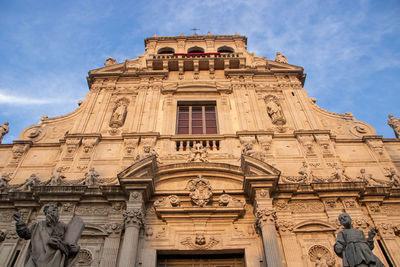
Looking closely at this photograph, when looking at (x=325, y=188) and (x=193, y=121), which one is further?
(x=193, y=121)

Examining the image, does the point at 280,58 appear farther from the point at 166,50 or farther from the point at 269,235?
the point at 269,235

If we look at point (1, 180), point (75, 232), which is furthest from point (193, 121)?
point (75, 232)

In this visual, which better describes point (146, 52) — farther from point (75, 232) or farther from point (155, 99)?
point (75, 232)

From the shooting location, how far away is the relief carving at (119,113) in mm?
12523

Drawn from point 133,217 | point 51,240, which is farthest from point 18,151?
point 51,240

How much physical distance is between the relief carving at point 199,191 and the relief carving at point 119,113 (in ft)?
13.3

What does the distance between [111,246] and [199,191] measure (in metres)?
2.87

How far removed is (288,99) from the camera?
13.6m

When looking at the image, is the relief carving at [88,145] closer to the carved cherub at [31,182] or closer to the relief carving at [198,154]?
the carved cherub at [31,182]

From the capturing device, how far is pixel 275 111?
12.8 meters

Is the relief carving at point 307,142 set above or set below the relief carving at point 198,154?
above

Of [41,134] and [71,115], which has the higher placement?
[71,115]

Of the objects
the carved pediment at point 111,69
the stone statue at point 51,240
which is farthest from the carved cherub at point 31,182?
the carved pediment at point 111,69

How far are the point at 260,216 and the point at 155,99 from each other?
6.89 meters
